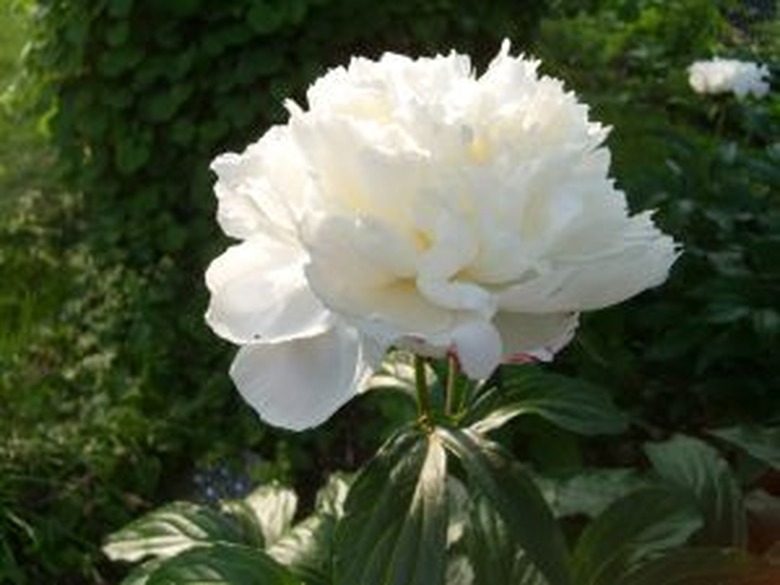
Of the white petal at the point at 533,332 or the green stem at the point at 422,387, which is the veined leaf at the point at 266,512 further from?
the white petal at the point at 533,332

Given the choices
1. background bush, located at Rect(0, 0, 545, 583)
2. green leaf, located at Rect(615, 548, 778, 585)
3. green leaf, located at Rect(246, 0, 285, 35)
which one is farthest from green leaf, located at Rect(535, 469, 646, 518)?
green leaf, located at Rect(246, 0, 285, 35)

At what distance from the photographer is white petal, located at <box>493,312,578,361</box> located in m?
1.14

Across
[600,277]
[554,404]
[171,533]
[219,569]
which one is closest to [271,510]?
[171,533]

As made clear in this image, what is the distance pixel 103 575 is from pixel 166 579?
1408 mm

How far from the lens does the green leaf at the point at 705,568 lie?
1384 mm

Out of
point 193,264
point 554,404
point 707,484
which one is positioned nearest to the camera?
point 554,404

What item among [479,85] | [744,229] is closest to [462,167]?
[479,85]

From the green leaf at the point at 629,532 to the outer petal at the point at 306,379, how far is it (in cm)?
47

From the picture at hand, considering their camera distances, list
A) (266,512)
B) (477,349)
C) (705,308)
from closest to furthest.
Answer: (477,349) → (266,512) → (705,308)

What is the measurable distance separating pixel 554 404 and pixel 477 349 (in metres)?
0.48

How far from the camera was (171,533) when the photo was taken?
188cm

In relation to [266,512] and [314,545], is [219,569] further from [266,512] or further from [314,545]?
[266,512]

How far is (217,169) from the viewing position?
123cm

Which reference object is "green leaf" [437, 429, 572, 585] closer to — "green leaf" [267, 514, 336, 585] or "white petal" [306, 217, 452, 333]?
"white petal" [306, 217, 452, 333]
